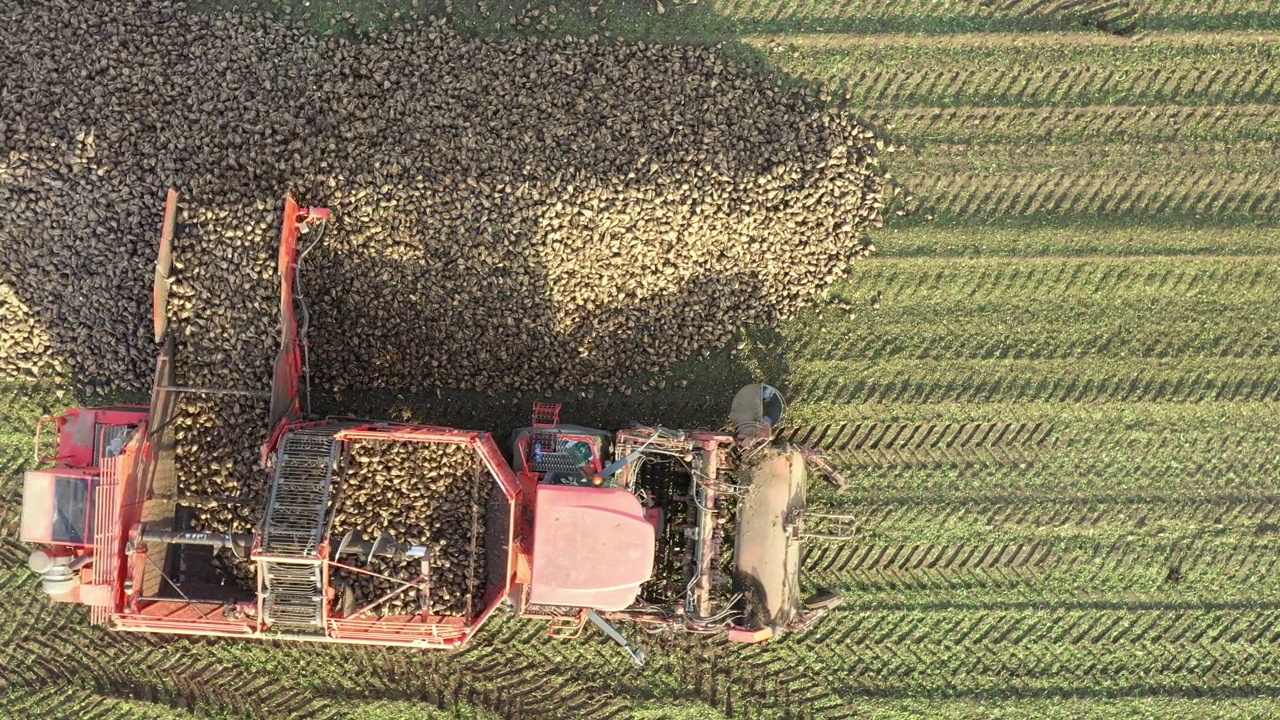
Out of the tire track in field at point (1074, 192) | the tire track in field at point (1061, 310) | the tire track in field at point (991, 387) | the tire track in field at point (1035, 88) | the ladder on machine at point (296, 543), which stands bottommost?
the ladder on machine at point (296, 543)

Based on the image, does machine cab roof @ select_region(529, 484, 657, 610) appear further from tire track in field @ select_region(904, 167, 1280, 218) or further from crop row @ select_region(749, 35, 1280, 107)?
crop row @ select_region(749, 35, 1280, 107)

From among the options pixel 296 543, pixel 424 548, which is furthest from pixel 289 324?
pixel 424 548

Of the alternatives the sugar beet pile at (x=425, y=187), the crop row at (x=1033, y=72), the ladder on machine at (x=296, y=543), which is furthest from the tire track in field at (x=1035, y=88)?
the ladder on machine at (x=296, y=543)

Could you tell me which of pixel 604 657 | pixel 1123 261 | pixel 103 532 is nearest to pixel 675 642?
pixel 604 657

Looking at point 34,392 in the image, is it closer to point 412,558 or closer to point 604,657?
point 412,558

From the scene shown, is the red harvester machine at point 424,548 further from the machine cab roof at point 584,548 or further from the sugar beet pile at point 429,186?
the sugar beet pile at point 429,186
